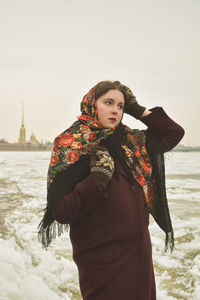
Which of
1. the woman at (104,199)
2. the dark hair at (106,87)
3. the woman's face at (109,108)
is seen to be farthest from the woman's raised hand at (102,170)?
the dark hair at (106,87)

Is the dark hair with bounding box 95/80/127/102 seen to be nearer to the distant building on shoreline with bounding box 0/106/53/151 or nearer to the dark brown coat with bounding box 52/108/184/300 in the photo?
the dark brown coat with bounding box 52/108/184/300

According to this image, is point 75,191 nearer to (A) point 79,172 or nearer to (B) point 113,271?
(A) point 79,172

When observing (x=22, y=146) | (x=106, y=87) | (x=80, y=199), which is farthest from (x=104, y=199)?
(x=22, y=146)

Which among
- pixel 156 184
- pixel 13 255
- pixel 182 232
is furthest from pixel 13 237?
pixel 156 184

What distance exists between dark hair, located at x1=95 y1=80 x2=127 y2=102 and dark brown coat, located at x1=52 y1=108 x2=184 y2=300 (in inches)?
16.7

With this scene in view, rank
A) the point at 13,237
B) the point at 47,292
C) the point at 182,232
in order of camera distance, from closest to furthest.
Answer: the point at 47,292, the point at 13,237, the point at 182,232

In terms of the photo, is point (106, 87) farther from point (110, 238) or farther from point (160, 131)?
point (110, 238)

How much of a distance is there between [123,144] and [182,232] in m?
3.04

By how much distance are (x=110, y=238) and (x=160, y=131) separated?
702 millimetres

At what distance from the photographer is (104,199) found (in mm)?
1299

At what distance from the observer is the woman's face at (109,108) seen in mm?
1432

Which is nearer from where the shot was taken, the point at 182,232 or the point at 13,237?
the point at 13,237

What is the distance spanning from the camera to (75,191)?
1263 mm

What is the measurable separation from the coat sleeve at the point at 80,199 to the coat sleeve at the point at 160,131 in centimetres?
55
